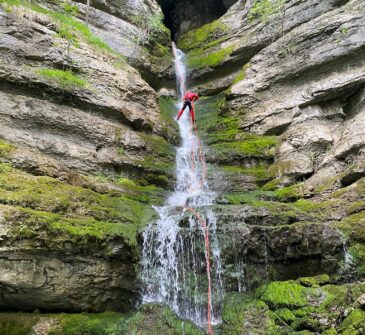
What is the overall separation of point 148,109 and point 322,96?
751 centimetres

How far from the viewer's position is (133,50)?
65.1 ft

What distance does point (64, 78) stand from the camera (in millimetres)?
13234

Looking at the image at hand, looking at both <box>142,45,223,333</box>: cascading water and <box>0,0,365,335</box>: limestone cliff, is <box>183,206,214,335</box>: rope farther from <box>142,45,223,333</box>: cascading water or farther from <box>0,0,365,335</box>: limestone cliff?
<box>0,0,365,335</box>: limestone cliff

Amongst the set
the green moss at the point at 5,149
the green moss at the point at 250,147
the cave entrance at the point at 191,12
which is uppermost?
the cave entrance at the point at 191,12

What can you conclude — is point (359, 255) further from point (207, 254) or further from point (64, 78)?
point (64, 78)

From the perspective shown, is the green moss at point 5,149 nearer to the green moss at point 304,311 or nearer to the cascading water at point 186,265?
the cascading water at point 186,265

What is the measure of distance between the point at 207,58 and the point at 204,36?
3735 millimetres

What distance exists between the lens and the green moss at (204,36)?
78.9ft


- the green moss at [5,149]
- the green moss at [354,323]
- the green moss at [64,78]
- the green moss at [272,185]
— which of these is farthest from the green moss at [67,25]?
the green moss at [354,323]

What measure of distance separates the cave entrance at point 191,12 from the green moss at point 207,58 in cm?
714

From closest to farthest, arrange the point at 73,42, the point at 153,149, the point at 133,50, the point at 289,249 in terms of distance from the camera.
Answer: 1. the point at 289,249
2. the point at 153,149
3. the point at 73,42
4. the point at 133,50

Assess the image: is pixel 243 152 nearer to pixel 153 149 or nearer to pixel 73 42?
pixel 153 149

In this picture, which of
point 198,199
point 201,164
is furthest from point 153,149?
point 198,199

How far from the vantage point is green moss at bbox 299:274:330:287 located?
8.10 m
